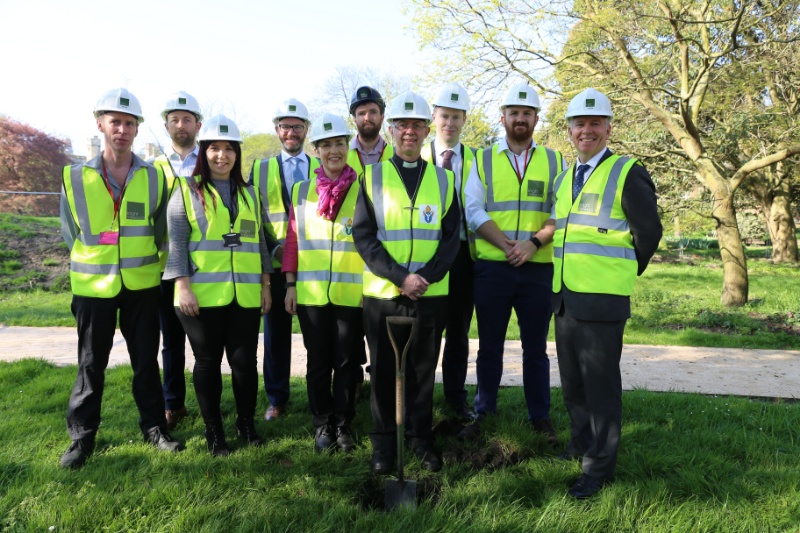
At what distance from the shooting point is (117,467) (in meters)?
3.63

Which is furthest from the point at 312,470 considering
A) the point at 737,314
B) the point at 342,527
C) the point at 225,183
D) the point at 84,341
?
the point at 737,314

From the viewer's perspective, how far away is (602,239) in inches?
133

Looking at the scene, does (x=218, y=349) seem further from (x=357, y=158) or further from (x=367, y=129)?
(x=367, y=129)

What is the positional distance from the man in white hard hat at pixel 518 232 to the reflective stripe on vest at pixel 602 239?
656 millimetres

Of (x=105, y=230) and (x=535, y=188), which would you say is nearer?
(x=105, y=230)

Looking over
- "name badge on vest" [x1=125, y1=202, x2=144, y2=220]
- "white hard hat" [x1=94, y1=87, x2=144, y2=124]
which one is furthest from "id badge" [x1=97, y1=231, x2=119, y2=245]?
"white hard hat" [x1=94, y1=87, x2=144, y2=124]

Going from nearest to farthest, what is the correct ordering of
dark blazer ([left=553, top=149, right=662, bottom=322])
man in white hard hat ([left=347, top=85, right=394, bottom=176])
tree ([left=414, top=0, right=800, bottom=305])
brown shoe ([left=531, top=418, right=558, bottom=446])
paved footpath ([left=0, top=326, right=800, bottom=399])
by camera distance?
dark blazer ([left=553, top=149, right=662, bottom=322]) → brown shoe ([left=531, top=418, right=558, bottom=446]) → man in white hard hat ([left=347, top=85, right=394, bottom=176]) → paved footpath ([left=0, top=326, right=800, bottom=399]) → tree ([left=414, top=0, right=800, bottom=305])

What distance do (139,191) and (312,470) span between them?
2.30 meters

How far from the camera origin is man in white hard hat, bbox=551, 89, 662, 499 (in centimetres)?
333

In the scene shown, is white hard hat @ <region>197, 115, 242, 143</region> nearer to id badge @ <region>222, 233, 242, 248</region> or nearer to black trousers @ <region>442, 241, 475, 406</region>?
id badge @ <region>222, 233, 242, 248</region>

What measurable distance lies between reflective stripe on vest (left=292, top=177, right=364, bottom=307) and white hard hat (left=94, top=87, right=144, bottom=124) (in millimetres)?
1350

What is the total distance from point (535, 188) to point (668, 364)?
349 centimetres

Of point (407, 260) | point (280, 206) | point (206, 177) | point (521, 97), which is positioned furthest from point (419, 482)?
point (521, 97)

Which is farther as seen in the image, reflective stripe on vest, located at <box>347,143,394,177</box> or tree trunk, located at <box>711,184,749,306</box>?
tree trunk, located at <box>711,184,749,306</box>
